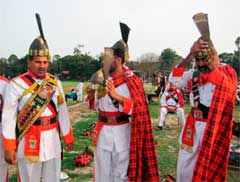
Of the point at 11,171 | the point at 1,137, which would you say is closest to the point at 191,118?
the point at 1,137

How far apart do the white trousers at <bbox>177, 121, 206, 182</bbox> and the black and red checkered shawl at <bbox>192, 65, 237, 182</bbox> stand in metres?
0.15

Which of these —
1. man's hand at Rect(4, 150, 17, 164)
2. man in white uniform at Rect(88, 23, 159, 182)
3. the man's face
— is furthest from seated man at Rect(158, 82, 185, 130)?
man's hand at Rect(4, 150, 17, 164)

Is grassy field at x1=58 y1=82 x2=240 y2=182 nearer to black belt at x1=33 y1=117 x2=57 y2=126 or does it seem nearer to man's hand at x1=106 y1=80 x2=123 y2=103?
black belt at x1=33 y1=117 x2=57 y2=126

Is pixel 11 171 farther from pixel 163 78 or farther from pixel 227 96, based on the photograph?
pixel 163 78

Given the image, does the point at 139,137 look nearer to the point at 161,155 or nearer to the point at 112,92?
the point at 112,92

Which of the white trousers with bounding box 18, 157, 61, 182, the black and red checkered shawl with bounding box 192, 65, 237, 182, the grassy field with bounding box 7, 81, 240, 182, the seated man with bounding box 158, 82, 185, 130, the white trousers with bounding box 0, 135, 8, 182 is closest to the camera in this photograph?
the black and red checkered shawl with bounding box 192, 65, 237, 182

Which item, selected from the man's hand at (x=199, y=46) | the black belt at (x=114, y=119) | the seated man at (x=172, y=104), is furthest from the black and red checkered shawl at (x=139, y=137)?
the seated man at (x=172, y=104)

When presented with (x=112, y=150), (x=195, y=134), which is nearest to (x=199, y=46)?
(x=195, y=134)

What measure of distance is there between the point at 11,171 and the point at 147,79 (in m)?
47.2

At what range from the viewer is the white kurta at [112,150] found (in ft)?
11.6

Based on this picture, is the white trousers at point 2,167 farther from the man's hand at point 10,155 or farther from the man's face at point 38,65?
the man's face at point 38,65

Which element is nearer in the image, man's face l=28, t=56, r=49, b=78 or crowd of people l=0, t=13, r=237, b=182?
crowd of people l=0, t=13, r=237, b=182

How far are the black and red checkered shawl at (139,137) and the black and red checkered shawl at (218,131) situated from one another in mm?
640

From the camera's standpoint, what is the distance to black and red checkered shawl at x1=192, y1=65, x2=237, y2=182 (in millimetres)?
3195
